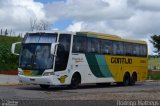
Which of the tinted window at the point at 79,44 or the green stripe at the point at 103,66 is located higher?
the tinted window at the point at 79,44

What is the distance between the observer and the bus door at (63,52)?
1070 inches

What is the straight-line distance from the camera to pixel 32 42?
27672 mm

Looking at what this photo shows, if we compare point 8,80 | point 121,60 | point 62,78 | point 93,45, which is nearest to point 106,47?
point 93,45

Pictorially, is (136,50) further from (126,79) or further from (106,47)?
(106,47)

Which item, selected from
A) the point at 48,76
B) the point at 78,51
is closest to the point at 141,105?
the point at 48,76

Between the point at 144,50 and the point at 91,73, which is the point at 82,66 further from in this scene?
the point at 144,50

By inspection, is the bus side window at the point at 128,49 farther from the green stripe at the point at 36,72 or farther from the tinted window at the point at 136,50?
the green stripe at the point at 36,72

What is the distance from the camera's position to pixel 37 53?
27.1 meters

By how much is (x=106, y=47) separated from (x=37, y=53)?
660 cm

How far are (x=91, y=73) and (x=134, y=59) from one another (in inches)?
247

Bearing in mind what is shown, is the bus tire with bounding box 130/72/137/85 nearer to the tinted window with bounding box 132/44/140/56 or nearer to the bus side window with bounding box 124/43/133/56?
the tinted window with bounding box 132/44/140/56

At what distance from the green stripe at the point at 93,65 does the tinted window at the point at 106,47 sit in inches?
45.3

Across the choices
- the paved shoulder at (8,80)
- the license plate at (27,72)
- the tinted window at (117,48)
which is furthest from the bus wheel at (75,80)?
the paved shoulder at (8,80)

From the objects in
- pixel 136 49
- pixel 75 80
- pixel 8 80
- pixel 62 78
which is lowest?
pixel 8 80
